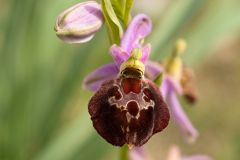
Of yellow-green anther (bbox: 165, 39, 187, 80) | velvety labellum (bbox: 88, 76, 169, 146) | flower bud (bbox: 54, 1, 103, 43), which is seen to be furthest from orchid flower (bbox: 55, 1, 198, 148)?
yellow-green anther (bbox: 165, 39, 187, 80)

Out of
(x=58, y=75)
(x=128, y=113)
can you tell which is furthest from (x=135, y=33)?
(x=58, y=75)

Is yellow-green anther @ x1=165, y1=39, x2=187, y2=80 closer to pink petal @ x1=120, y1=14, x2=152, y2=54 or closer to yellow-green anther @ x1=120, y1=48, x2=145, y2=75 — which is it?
pink petal @ x1=120, y1=14, x2=152, y2=54

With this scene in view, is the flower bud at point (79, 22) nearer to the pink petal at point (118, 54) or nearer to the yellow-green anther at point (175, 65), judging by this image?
the pink petal at point (118, 54)

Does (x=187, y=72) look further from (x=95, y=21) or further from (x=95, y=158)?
(x=95, y=158)

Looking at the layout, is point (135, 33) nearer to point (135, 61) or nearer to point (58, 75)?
point (135, 61)

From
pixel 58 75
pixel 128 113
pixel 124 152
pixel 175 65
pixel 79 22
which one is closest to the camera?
pixel 128 113

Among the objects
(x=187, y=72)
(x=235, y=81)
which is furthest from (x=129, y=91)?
(x=235, y=81)

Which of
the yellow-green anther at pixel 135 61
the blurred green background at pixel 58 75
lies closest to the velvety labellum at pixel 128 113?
the yellow-green anther at pixel 135 61
